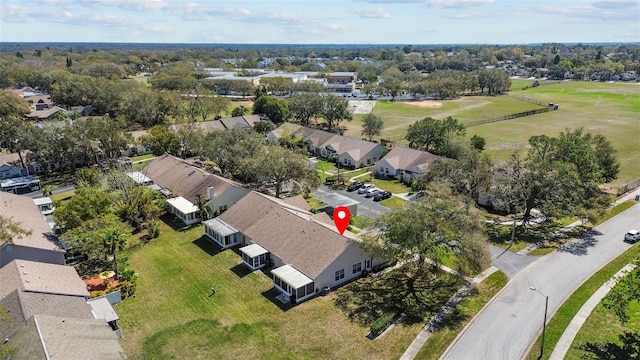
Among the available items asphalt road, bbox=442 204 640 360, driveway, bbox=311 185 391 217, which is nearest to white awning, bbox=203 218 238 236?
driveway, bbox=311 185 391 217

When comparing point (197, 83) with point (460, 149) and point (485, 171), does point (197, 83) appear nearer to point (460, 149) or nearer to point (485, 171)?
point (460, 149)

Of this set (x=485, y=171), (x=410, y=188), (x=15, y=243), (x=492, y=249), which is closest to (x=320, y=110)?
(x=410, y=188)

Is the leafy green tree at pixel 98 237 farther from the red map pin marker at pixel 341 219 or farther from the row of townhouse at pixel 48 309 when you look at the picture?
the red map pin marker at pixel 341 219

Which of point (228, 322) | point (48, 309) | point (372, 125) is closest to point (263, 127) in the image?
point (372, 125)

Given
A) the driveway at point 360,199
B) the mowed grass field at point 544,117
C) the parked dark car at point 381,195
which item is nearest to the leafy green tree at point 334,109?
the mowed grass field at point 544,117

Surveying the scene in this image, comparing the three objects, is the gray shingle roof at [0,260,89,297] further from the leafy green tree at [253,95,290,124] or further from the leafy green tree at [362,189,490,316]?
the leafy green tree at [253,95,290,124]

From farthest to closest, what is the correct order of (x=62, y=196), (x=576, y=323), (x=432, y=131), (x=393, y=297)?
(x=432, y=131), (x=62, y=196), (x=393, y=297), (x=576, y=323)

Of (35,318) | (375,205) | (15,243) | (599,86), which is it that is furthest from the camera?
(599,86)

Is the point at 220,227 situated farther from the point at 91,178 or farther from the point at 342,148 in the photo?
the point at 342,148
